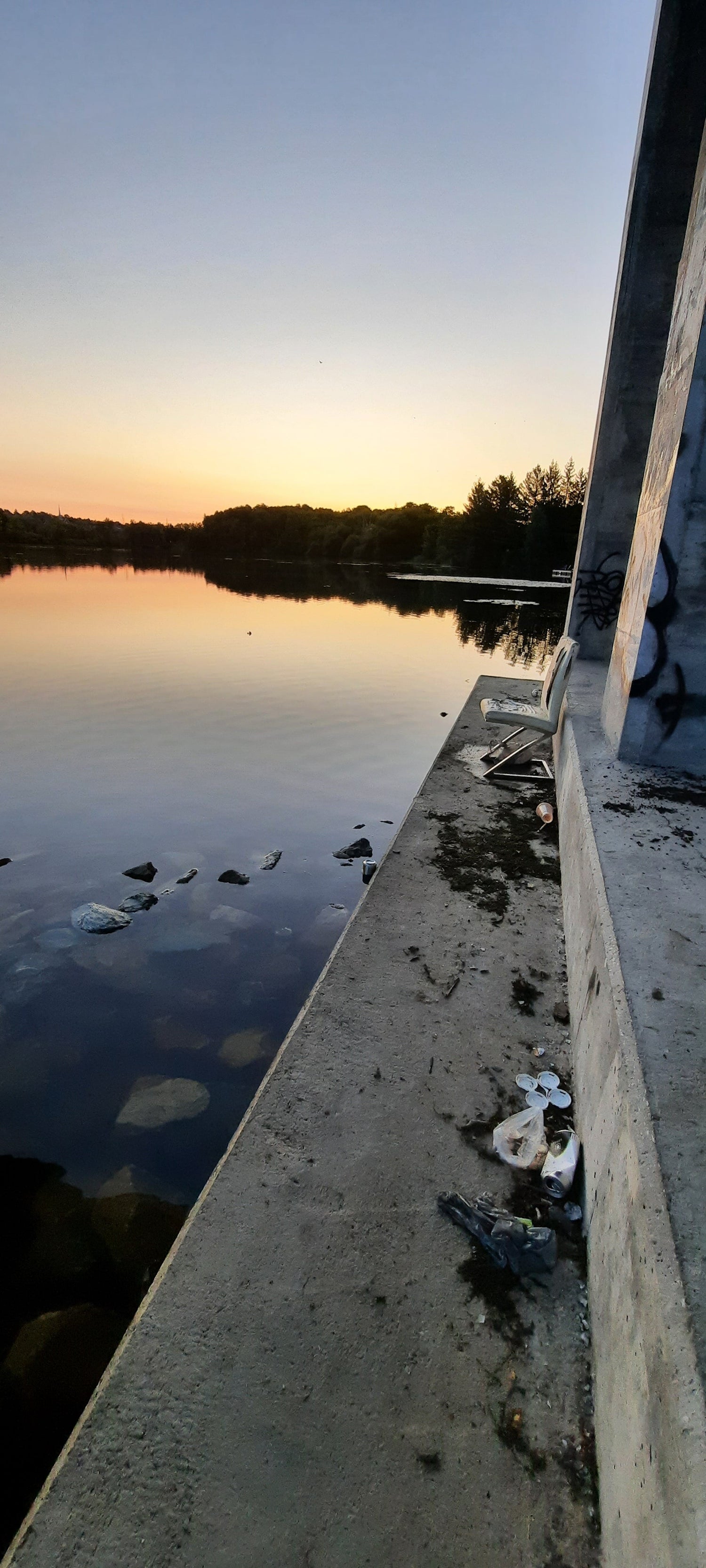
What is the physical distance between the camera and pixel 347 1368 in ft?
4.59

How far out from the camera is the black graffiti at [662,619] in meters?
3.40

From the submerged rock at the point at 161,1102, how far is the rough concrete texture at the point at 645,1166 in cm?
168

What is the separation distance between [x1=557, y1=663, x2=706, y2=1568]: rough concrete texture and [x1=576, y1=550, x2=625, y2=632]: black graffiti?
550cm

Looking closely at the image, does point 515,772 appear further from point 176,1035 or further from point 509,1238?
point 509,1238

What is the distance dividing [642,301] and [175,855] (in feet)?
22.8

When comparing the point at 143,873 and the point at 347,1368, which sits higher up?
the point at 347,1368

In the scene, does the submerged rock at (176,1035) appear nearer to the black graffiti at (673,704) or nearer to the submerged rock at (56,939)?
the submerged rock at (56,939)

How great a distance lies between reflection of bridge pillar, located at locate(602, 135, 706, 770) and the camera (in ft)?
10.5

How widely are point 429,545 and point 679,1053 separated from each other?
8275 centimetres

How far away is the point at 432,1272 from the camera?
1589 millimetres

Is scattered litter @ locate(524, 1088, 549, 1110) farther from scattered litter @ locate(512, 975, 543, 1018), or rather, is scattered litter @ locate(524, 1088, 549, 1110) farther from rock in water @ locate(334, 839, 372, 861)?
rock in water @ locate(334, 839, 372, 861)

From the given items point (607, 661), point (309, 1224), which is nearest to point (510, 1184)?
point (309, 1224)

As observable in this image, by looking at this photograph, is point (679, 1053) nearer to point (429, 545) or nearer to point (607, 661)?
point (607, 661)

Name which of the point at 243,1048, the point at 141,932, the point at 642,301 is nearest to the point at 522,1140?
the point at 243,1048
